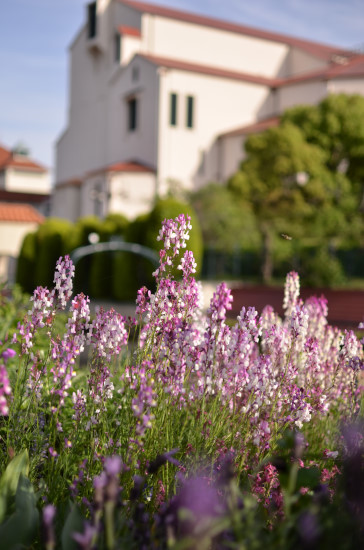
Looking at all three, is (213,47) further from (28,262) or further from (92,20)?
(28,262)

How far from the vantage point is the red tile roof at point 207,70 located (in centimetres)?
3606

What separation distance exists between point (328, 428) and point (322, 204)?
23.2 meters

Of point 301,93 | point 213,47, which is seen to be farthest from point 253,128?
point 213,47

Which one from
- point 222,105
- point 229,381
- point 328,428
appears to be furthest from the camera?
point 222,105

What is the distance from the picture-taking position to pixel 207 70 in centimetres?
3738

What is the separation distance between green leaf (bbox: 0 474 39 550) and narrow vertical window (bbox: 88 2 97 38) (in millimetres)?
42227

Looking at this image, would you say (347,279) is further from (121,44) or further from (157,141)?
(121,44)

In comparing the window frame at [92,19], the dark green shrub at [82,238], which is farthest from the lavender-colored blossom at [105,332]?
the window frame at [92,19]

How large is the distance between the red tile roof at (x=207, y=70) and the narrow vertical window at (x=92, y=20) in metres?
5.00

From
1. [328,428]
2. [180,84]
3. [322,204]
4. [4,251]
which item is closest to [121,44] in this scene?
[180,84]

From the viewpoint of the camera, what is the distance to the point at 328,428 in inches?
162

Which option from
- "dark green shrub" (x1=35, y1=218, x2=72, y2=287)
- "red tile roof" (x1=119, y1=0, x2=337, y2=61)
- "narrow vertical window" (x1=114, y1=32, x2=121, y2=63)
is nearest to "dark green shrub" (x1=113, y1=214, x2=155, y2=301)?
"dark green shrub" (x1=35, y1=218, x2=72, y2=287)

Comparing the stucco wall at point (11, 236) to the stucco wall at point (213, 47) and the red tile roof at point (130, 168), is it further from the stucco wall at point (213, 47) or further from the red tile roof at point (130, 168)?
the stucco wall at point (213, 47)

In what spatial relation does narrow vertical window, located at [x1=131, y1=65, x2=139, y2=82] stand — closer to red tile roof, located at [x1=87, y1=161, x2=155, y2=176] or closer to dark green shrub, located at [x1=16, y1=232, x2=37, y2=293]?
red tile roof, located at [x1=87, y1=161, x2=155, y2=176]
